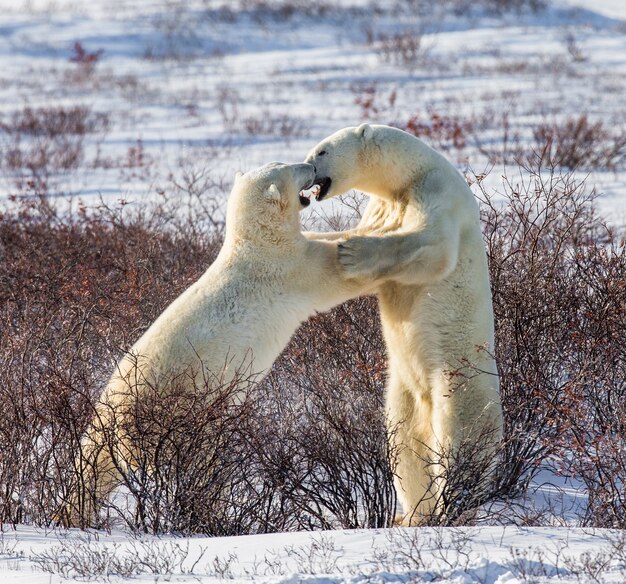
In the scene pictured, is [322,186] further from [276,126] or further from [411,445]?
[276,126]

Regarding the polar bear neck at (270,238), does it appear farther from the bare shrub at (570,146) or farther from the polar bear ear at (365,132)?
the bare shrub at (570,146)

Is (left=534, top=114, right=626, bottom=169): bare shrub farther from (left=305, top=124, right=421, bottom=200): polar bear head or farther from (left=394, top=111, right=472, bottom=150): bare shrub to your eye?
(left=305, top=124, right=421, bottom=200): polar bear head

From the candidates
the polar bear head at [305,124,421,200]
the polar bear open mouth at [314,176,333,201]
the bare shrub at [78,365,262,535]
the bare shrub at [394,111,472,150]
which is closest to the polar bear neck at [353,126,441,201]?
the polar bear head at [305,124,421,200]

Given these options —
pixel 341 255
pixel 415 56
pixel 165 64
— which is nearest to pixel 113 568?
pixel 341 255

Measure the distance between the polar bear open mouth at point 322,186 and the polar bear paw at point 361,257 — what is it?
0.37m

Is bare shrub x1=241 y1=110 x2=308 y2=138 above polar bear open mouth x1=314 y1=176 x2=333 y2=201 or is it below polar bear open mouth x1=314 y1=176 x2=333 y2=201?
above

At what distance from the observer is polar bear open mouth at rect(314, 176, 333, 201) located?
385 centimetres

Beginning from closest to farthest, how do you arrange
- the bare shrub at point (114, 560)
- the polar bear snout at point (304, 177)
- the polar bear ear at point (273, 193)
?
1. the bare shrub at point (114, 560)
2. the polar bear ear at point (273, 193)
3. the polar bear snout at point (304, 177)

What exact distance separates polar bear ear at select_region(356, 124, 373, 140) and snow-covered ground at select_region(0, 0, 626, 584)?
1581mm

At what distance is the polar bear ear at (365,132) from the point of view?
3801 millimetres

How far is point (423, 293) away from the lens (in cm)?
Result: 363

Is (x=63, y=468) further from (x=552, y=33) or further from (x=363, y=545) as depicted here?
(x=552, y=33)

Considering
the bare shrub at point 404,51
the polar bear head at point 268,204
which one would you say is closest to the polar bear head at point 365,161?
the polar bear head at point 268,204

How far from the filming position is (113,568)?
2645 millimetres
